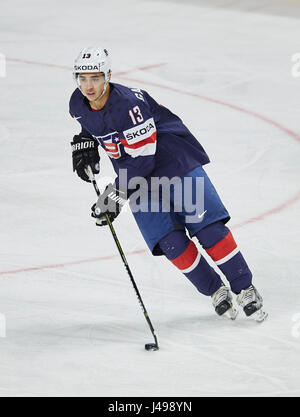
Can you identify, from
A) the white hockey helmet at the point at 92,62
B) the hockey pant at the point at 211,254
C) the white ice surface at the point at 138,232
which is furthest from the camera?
the hockey pant at the point at 211,254

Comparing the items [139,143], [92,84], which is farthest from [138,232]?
[92,84]

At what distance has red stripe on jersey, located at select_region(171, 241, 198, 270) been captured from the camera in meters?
4.16

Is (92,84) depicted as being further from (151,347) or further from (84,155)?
(151,347)

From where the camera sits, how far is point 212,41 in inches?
374

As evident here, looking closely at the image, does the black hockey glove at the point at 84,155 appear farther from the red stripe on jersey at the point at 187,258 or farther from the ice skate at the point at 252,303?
the ice skate at the point at 252,303

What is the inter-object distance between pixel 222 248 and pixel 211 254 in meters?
0.07

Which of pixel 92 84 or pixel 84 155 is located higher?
pixel 92 84

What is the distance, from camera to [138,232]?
5.32 meters

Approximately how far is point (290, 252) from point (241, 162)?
1.55m

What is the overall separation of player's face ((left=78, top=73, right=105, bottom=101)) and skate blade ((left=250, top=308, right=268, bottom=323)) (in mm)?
1271

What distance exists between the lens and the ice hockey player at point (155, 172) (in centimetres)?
397

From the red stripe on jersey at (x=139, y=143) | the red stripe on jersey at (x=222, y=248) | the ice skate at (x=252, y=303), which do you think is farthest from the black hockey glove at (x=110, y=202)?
the ice skate at (x=252, y=303)

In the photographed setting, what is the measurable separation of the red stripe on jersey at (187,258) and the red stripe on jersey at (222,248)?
77 mm

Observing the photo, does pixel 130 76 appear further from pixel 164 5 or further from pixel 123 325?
pixel 123 325
